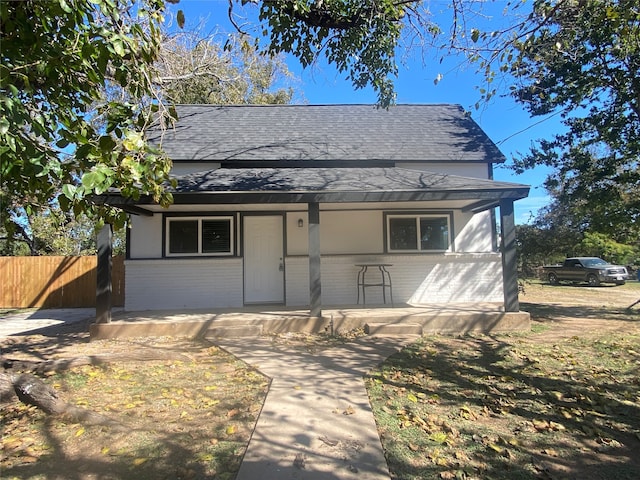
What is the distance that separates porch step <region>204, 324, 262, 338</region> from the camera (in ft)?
24.2

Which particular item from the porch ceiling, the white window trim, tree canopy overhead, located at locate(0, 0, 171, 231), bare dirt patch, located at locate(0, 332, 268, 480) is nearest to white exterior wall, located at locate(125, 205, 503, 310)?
the white window trim

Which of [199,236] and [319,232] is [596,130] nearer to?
[319,232]

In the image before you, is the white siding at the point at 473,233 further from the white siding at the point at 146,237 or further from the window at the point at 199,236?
the white siding at the point at 146,237

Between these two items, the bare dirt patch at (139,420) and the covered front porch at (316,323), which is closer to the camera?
the bare dirt patch at (139,420)

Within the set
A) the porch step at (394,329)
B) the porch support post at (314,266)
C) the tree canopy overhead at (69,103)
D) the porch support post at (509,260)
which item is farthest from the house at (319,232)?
the tree canopy overhead at (69,103)

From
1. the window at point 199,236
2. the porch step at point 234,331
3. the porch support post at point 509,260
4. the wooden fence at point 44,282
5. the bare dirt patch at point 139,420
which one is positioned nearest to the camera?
the bare dirt patch at point 139,420

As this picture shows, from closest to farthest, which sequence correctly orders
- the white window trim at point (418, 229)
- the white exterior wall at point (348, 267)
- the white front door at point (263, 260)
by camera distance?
the white exterior wall at point (348, 267) < the white front door at point (263, 260) < the white window trim at point (418, 229)

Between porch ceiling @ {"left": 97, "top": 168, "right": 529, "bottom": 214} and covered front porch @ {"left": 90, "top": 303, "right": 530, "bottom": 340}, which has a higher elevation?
porch ceiling @ {"left": 97, "top": 168, "right": 529, "bottom": 214}

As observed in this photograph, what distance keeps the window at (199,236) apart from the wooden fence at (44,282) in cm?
568

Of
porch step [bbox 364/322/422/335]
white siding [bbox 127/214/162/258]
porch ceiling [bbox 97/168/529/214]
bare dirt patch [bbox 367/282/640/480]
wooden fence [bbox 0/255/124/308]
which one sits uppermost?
porch ceiling [bbox 97/168/529/214]

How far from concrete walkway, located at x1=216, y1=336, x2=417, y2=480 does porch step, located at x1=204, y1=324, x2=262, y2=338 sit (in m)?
1.19

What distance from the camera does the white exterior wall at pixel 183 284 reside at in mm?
9578

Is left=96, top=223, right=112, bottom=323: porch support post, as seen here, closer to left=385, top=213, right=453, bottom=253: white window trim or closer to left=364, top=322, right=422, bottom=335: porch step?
left=364, top=322, right=422, bottom=335: porch step

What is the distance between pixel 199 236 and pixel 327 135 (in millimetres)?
4780
